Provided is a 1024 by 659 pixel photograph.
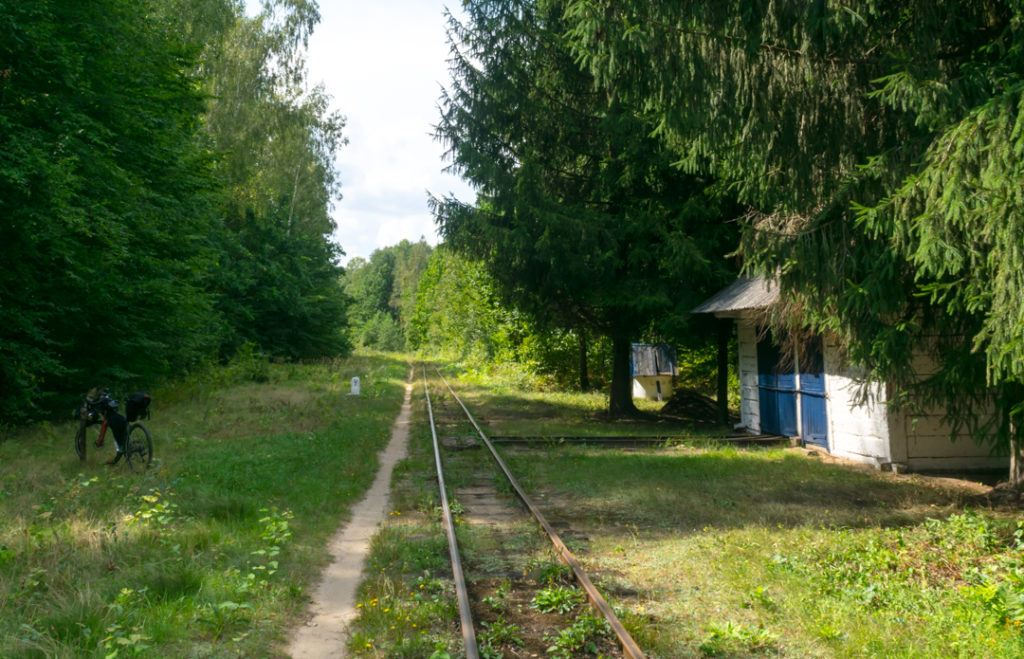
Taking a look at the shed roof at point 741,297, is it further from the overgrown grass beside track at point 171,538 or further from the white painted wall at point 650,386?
the white painted wall at point 650,386

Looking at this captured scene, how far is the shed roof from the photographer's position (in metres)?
12.4

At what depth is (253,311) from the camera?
32312 millimetres

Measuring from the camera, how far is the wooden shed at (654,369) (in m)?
23.5

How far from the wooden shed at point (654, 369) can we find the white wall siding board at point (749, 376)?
628 centimetres

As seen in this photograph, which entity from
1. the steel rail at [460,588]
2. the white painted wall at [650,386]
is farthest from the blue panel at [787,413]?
the white painted wall at [650,386]

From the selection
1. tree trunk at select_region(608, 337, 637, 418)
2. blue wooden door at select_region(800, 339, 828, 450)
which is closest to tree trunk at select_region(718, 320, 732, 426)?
tree trunk at select_region(608, 337, 637, 418)

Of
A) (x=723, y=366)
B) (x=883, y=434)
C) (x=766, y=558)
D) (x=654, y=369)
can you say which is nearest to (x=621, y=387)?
(x=723, y=366)

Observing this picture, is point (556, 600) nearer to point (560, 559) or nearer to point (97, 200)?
point (560, 559)

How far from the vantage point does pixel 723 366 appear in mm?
16938

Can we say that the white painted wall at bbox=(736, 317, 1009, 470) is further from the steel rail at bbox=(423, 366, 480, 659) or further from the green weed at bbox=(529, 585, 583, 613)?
the green weed at bbox=(529, 585, 583, 613)

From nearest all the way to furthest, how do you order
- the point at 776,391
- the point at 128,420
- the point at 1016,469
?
1. the point at 1016,469
2. the point at 128,420
3. the point at 776,391

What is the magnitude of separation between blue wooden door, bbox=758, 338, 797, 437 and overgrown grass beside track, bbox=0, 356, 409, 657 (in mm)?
8573

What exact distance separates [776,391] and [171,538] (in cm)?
1240

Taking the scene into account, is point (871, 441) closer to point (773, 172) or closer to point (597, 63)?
point (773, 172)
